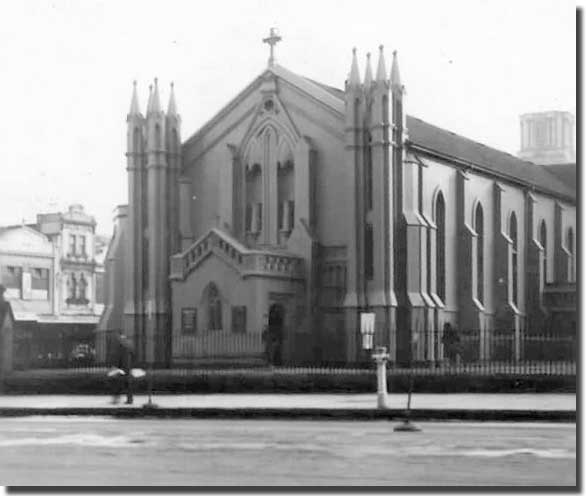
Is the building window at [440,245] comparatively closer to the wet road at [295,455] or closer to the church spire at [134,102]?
the church spire at [134,102]

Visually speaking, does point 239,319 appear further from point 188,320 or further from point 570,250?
point 570,250

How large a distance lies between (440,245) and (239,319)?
961 centimetres

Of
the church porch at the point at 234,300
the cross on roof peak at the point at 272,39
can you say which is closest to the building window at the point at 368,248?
the church porch at the point at 234,300

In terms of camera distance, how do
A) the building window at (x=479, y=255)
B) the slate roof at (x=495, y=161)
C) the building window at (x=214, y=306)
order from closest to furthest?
1. the slate roof at (x=495, y=161)
2. the building window at (x=479, y=255)
3. the building window at (x=214, y=306)

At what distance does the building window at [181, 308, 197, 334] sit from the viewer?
29008mm

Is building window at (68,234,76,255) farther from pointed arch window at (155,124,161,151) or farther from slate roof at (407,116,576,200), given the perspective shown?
pointed arch window at (155,124,161,151)

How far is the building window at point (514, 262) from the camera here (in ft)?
60.3

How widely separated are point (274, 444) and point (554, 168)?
Answer: 4.38 m

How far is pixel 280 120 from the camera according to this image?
106 feet

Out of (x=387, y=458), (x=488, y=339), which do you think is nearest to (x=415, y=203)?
(x=488, y=339)

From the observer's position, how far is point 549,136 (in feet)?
42.8

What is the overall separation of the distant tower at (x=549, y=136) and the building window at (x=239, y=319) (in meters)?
17.1

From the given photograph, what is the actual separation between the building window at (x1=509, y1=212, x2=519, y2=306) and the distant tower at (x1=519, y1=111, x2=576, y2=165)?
411 centimetres

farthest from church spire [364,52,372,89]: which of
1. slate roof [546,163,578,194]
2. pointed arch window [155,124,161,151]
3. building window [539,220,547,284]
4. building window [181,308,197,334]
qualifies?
building window [181,308,197,334]
